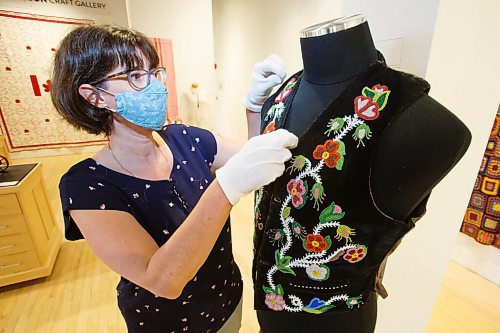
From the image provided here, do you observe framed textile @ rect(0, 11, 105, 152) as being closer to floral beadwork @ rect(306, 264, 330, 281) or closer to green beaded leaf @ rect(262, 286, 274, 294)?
green beaded leaf @ rect(262, 286, 274, 294)

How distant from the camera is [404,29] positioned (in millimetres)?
841

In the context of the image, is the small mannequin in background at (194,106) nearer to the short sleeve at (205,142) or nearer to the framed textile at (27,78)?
the framed textile at (27,78)

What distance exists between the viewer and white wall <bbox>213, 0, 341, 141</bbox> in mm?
3051

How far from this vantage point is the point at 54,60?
2.47 ft

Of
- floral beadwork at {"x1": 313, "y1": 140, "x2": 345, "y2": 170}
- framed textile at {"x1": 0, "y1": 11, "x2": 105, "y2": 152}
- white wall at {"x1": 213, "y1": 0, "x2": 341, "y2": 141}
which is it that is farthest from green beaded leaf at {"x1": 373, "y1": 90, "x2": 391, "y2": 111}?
framed textile at {"x1": 0, "y1": 11, "x2": 105, "y2": 152}

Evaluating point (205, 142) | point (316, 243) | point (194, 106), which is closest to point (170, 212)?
point (205, 142)

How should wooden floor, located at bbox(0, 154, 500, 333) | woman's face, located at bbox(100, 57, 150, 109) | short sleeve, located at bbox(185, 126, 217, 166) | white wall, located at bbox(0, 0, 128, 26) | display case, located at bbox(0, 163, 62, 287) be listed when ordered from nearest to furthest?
woman's face, located at bbox(100, 57, 150, 109)
short sleeve, located at bbox(185, 126, 217, 166)
wooden floor, located at bbox(0, 154, 500, 333)
display case, located at bbox(0, 163, 62, 287)
white wall, located at bbox(0, 0, 128, 26)

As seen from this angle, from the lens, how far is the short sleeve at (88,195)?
669 millimetres

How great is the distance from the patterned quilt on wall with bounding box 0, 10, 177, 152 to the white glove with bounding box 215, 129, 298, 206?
136 inches

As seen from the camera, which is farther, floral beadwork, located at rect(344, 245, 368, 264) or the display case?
the display case

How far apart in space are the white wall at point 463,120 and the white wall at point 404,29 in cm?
2

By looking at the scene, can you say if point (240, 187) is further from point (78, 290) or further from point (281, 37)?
point (281, 37)

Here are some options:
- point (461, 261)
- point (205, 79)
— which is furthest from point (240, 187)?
point (205, 79)

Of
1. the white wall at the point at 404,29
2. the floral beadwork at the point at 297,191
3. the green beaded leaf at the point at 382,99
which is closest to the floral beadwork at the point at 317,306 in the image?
the floral beadwork at the point at 297,191
